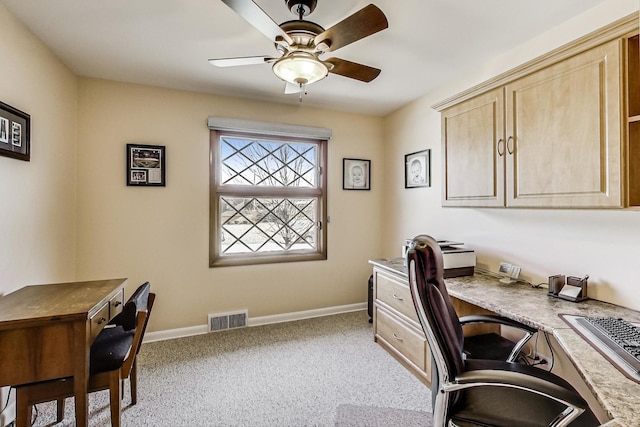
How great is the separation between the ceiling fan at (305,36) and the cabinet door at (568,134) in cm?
94

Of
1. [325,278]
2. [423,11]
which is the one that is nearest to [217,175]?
[325,278]

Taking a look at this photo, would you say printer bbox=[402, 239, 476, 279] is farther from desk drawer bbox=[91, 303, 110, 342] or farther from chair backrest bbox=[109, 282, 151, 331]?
desk drawer bbox=[91, 303, 110, 342]

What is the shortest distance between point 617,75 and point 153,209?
129 inches

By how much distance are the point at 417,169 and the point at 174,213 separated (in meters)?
2.49

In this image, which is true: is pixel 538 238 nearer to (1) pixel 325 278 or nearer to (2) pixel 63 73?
(1) pixel 325 278

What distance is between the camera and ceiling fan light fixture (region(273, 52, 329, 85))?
1588 millimetres

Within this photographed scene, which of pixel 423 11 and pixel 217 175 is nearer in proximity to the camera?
pixel 423 11

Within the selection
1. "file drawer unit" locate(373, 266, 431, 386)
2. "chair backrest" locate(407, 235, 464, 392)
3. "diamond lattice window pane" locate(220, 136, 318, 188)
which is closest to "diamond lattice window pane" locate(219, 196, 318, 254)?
"diamond lattice window pane" locate(220, 136, 318, 188)

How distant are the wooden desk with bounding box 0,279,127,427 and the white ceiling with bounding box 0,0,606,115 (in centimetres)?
166

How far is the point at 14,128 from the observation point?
174 centimetres

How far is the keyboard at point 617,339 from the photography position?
37.3 inches

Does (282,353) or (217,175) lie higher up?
(217,175)

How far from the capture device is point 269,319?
3.17m

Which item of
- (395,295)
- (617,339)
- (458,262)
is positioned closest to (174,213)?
(395,295)
